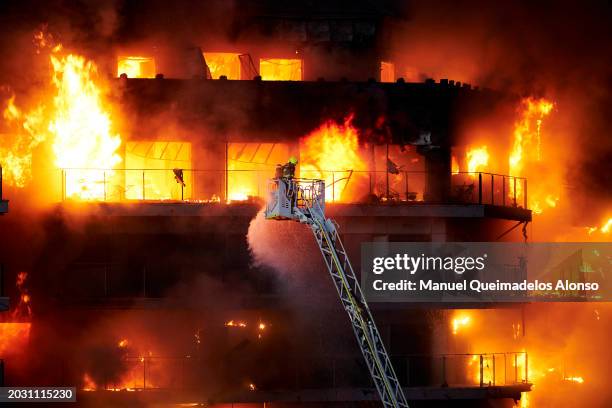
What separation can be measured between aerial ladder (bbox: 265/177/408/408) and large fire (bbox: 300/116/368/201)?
3.37m

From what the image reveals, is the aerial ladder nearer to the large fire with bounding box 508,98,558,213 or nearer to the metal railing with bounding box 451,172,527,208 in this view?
the metal railing with bounding box 451,172,527,208

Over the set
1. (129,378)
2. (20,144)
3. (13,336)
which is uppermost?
(20,144)

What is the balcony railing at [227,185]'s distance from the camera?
40.8 m

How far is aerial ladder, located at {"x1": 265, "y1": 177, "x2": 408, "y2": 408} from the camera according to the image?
117ft

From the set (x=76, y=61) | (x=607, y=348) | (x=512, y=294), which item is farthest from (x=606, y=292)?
(x=76, y=61)

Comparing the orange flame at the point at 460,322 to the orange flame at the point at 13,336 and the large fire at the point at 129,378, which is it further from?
the orange flame at the point at 13,336

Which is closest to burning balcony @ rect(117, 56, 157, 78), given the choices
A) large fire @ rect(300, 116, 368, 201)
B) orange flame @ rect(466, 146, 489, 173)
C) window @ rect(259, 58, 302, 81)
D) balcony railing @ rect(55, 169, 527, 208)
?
balcony railing @ rect(55, 169, 527, 208)

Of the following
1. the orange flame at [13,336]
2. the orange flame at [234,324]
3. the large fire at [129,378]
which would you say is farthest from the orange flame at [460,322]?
the orange flame at [13,336]

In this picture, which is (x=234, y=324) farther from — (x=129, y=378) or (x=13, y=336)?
(x=13, y=336)

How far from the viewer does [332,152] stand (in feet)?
137

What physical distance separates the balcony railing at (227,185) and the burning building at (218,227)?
0.06 metres

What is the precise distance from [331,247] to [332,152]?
6.84 m

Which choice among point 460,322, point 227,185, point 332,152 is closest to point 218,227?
point 227,185

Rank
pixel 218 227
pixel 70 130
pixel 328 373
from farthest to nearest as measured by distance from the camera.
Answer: pixel 70 130 → pixel 218 227 → pixel 328 373
